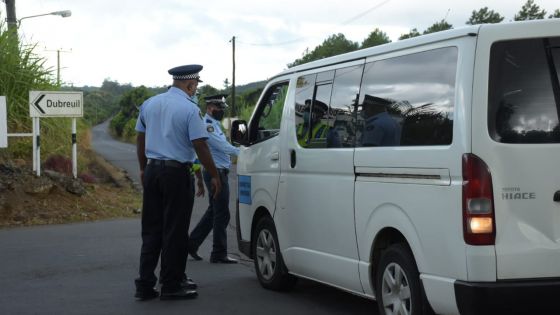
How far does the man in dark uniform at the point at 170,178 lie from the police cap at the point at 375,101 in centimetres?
177

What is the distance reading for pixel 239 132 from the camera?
8414mm

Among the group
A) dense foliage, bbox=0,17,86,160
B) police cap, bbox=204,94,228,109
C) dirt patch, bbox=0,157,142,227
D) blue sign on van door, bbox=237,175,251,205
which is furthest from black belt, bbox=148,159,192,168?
dense foliage, bbox=0,17,86,160

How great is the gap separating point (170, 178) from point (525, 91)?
11.2ft

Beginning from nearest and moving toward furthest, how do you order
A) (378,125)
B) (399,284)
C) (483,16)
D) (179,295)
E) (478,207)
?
(478,207), (399,284), (378,125), (179,295), (483,16)

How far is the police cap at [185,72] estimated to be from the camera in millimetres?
7637

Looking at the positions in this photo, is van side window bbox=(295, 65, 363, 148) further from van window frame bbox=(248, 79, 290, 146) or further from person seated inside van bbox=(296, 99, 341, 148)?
van window frame bbox=(248, 79, 290, 146)

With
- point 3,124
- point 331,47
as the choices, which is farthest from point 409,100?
point 331,47

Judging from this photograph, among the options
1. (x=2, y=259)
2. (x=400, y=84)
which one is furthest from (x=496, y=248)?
(x=2, y=259)

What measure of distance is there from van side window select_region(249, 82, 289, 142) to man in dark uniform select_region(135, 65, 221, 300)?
0.85 m

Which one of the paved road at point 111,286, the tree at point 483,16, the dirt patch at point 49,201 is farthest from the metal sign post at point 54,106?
the tree at point 483,16

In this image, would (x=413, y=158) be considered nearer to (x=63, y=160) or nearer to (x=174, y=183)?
(x=174, y=183)

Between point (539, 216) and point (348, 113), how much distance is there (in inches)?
76.1

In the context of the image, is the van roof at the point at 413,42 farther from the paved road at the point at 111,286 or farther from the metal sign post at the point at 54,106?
the metal sign post at the point at 54,106

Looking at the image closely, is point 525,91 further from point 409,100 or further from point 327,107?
point 327,107
